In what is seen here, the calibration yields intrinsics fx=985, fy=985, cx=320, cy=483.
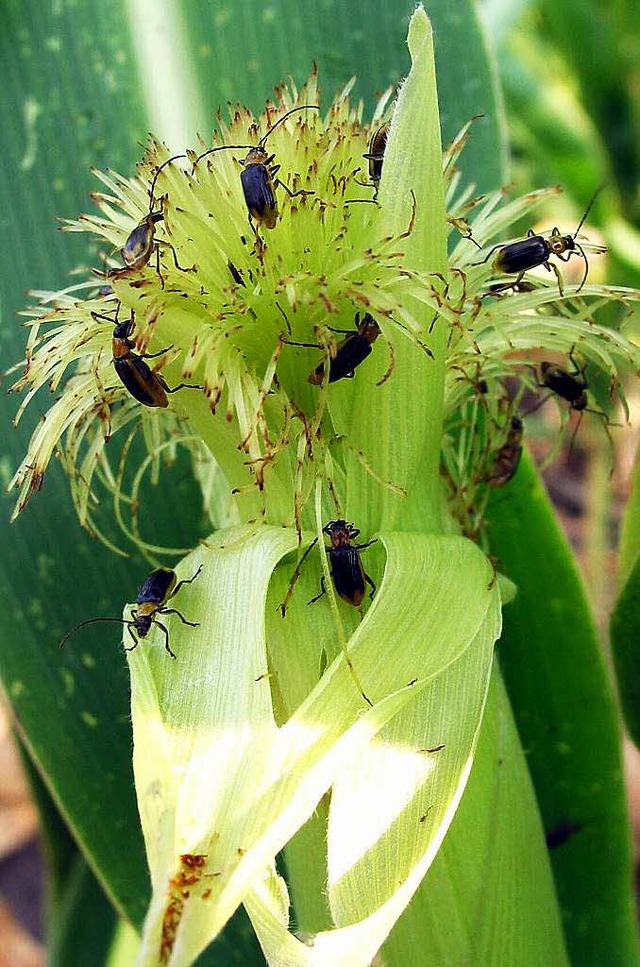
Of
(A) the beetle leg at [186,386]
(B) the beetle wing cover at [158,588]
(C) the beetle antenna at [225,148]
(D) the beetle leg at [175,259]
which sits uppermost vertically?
(C) the beetle antenna at [225,148]

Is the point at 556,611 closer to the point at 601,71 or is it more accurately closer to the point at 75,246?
the point at 75,246

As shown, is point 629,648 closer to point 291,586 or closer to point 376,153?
point 291,586

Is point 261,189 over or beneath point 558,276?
over

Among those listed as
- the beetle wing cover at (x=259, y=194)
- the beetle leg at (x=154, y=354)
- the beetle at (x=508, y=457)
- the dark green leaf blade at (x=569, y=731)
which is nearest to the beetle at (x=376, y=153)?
the beetle wing cover at (x=259, y=194)

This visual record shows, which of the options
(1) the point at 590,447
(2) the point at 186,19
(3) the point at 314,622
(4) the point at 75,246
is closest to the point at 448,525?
(3) the point at 314,622

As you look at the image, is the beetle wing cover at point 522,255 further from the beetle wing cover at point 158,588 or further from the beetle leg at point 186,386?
the beetle wing cover at point 158,588

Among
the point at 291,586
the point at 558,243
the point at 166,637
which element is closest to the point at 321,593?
the point at 291,586
